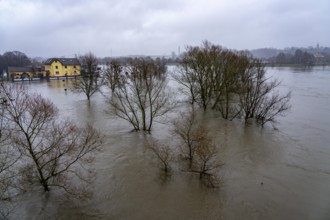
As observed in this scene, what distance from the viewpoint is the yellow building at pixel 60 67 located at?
2702 inches

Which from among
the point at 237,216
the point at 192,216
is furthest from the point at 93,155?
the point at 237,216

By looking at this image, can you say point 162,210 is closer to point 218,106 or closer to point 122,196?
point 122,196

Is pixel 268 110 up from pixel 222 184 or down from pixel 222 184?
up

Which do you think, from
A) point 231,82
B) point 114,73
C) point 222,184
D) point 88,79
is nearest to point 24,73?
point 88,79

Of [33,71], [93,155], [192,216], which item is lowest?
[192,216]

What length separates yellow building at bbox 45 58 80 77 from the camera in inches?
2702

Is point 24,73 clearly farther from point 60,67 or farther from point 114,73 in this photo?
point 114,73

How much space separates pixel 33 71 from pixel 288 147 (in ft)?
223

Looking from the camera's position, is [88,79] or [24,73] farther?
[24,73]

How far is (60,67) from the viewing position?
69625 millimetres

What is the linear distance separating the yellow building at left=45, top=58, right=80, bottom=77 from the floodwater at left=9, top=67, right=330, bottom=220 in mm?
55225

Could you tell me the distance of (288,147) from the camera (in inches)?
737

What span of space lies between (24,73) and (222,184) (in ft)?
219

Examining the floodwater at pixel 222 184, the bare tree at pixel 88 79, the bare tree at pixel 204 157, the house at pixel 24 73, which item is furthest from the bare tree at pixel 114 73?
the house at pixel 24 73
